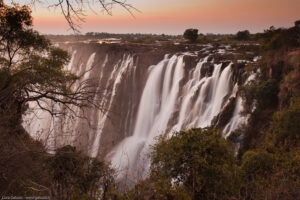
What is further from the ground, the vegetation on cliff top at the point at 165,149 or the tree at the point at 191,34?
the tree at the point at 191,34

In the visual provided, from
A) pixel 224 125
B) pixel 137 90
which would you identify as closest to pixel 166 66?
pixel 137 90

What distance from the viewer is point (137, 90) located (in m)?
34.0

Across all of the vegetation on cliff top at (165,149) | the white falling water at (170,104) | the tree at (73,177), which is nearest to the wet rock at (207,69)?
the white falling water at (170,104)

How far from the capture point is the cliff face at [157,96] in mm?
20719

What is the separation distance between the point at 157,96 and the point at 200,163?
70.1 feet

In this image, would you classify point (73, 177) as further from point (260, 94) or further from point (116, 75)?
point (116, 75)

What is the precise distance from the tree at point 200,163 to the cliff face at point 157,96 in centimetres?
630

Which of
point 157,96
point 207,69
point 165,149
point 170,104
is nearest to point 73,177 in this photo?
point 165,149

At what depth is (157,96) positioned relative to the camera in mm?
29484

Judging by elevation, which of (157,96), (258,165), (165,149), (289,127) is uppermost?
(165,149)

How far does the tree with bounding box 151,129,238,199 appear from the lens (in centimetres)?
823

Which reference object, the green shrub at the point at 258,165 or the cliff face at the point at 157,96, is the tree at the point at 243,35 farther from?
the green shrub at the point at 258,165

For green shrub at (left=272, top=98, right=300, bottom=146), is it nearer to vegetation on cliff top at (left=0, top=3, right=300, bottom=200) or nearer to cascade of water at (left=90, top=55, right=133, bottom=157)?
vegetation on cliff top at (left=0, top=3, right=300, bottom=200)

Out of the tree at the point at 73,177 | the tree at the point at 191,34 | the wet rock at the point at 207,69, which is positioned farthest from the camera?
the tree at the point at 191,34
